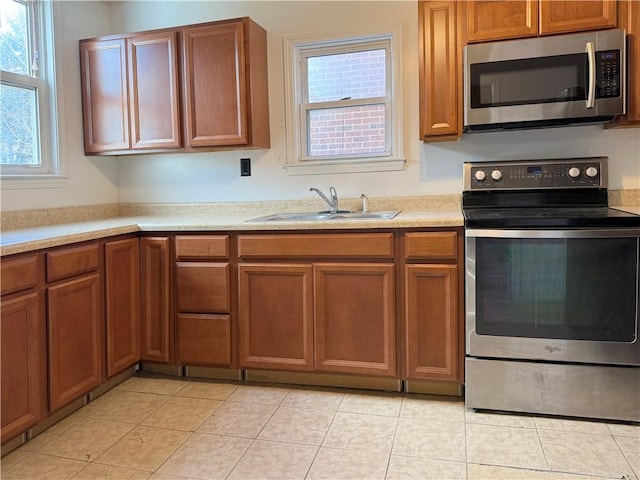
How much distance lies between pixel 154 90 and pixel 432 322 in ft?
6.96

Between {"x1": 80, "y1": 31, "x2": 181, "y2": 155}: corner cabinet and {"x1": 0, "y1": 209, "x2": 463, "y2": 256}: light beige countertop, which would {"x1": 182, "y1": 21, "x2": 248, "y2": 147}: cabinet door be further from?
{"x1": 0, "y1": 209, "x2": 463, "y2": 256}: light beige countertop

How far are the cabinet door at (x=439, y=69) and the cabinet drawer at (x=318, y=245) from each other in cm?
70

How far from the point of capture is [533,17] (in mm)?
2521

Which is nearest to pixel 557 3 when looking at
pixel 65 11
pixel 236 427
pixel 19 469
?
pixel 236 427

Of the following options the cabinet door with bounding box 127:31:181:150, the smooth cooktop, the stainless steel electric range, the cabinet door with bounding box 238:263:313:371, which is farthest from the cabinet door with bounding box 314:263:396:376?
the cabinet door with bounding box 127:31:181:150

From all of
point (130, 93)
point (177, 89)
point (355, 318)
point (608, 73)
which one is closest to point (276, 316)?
point (355, 318)

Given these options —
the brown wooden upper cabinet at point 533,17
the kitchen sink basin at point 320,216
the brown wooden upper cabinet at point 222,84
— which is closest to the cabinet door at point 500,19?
the brown wooden upper cabinet at point 533,17

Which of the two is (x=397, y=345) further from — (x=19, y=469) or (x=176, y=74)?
(x=176, y=74)

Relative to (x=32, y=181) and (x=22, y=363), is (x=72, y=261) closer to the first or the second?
(x=22, y=363)

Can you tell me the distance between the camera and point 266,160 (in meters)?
Answer: 3.32

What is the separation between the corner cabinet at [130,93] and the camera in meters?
3.10

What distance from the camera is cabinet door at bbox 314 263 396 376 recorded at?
2.55 m

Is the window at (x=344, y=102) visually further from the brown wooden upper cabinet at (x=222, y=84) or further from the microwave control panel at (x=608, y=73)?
the microwave control panel at (x=608, y=73)

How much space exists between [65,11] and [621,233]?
331cm
